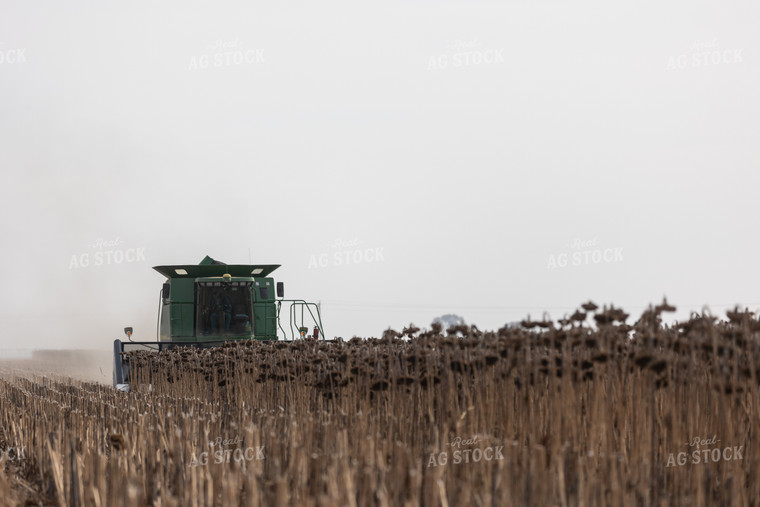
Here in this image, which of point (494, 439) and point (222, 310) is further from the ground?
point (222, 310)

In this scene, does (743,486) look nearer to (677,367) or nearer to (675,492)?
(675,492)

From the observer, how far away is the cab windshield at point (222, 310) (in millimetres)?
21531

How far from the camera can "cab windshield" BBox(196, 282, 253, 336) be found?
21.5m

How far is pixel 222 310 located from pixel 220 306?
0.33 ft

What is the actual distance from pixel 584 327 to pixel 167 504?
3.65 metres

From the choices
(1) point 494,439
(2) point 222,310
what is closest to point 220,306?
(2) point 222,310

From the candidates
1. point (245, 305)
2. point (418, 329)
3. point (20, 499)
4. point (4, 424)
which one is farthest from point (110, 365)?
point (20, 499)

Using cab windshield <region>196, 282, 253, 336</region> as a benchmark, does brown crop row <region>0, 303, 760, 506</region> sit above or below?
below

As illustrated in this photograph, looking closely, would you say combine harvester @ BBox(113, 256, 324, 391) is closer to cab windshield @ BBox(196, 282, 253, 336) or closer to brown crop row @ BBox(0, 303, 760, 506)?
cab windshield @ BBox(196, 282, 253, 336)

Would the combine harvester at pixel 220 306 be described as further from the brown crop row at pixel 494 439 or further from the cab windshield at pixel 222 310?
the brown crop row at pixel 494 439

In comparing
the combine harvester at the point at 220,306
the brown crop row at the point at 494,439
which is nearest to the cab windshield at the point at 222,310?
the combine harvester at the point at 220,306

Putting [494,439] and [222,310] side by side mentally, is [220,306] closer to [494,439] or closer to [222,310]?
[222,310]

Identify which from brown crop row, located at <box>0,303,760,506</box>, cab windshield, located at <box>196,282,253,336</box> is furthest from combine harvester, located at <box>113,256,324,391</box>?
brown crop row, located at <box>0,303,760,506</box>

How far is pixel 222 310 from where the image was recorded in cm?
2155
